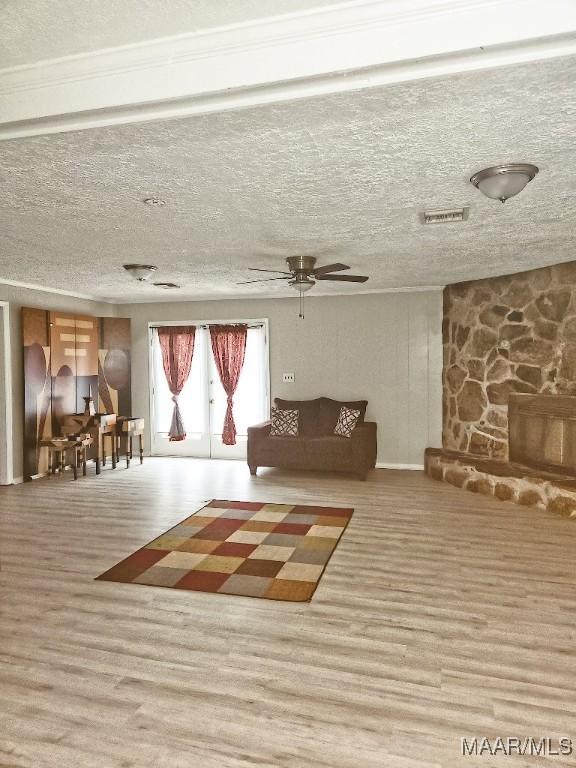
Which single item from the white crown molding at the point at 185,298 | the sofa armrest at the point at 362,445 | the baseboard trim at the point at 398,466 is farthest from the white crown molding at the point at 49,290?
the baseboard trim at the point at 398,466

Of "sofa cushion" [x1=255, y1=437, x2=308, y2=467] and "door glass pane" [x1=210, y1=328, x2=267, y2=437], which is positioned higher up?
"door glass pane" [x1=210, y1=328, x2=267, y2=437]

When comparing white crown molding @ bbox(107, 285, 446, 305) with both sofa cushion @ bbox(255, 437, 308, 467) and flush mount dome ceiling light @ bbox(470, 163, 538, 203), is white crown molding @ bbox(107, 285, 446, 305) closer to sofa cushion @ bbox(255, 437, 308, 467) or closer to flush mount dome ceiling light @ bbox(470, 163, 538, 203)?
sofa cushion @ bbox(255, 437, 308, 467)

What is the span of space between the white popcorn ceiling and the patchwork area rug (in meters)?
2.53

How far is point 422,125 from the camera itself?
2.12 metres

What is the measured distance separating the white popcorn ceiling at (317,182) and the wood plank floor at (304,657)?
8.18 feet

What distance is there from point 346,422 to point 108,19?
595 cm

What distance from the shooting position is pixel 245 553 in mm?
4211

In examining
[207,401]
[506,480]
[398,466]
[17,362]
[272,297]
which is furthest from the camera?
[207,401]

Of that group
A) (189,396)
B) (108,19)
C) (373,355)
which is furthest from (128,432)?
(108,19)

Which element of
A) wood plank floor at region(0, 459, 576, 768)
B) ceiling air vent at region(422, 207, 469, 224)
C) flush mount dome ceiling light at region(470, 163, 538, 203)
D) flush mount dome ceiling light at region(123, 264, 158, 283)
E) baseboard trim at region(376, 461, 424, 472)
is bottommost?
wood plank floor at region(0, 459, 576, 768)

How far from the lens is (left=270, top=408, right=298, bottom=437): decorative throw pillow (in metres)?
7.27

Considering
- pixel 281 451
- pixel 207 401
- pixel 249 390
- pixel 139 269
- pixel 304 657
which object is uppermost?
pixel 139 269

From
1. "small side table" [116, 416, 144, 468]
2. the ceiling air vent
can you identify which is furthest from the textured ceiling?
"small side table" [116, 416, 144, 468]

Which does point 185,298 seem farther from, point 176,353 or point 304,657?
point 304,657
